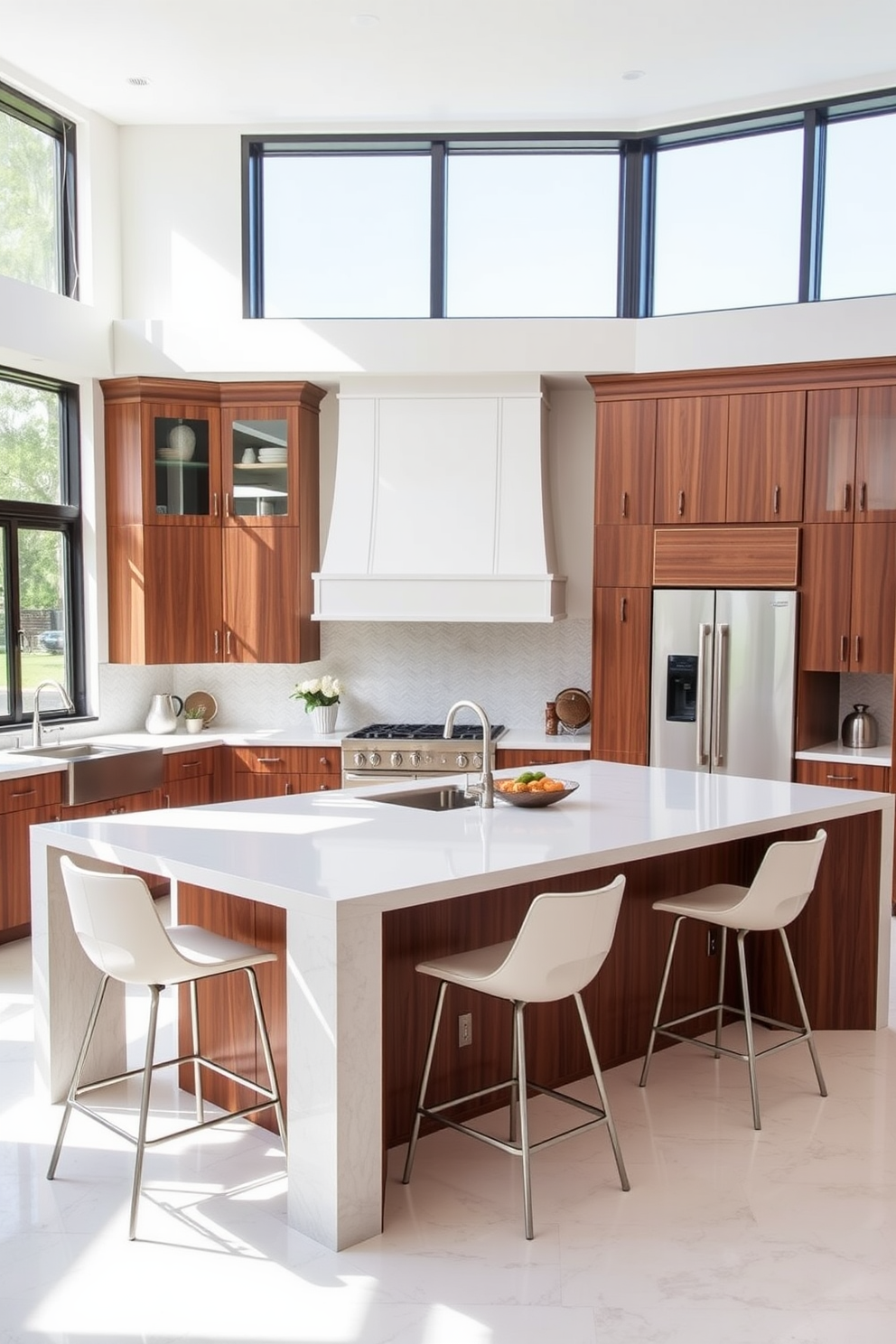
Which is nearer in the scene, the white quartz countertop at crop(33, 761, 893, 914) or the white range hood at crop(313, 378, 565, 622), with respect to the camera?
the white quartz countertop at crop(33, 761, 893, 914)

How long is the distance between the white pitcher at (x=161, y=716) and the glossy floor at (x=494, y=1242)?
10.4 ft

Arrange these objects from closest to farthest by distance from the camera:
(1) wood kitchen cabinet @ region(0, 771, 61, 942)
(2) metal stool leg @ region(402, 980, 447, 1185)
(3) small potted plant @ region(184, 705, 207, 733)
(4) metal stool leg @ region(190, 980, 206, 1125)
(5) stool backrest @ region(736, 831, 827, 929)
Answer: (2) metal stool leg @ region(402, 980, 447, 1185)
(4) metal stool leg @ region(190, 980, 206, 1125)
(5) stool backrest @ region(736, 831, 827, 929)
(1) wood kitchen cabinet @ region(0, 771, 61, 942)
(3) small potted plant @ region(184, 705, 207, 733)

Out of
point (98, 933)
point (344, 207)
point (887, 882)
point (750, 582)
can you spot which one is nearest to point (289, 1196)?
point (98, 933)

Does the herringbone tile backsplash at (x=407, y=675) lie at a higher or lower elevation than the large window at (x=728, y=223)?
lower

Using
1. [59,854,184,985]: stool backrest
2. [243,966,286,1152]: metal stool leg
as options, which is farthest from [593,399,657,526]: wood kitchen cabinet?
[59,854,184,985]: stool backrest

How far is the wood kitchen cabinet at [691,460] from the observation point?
6.51m

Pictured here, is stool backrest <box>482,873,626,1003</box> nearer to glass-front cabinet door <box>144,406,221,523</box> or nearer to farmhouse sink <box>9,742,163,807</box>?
farmhouse sink <box>9,742,163,807</box>

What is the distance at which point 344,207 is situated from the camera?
7.02 meters

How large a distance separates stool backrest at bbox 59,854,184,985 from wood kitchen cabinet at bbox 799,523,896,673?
13.5 feet

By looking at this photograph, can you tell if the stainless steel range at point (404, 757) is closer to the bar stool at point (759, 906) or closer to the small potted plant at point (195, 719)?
the small potted plant at point (195, 719)

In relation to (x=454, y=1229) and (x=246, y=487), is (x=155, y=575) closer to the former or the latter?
(x=246, y=487)

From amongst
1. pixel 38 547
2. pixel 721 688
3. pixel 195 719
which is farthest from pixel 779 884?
pixel 38 547

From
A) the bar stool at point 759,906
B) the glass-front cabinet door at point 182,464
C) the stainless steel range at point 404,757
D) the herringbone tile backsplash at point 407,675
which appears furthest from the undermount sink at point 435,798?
the glass-front cabinet door at point 182,464

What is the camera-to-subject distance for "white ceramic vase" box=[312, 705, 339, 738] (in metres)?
7.06
